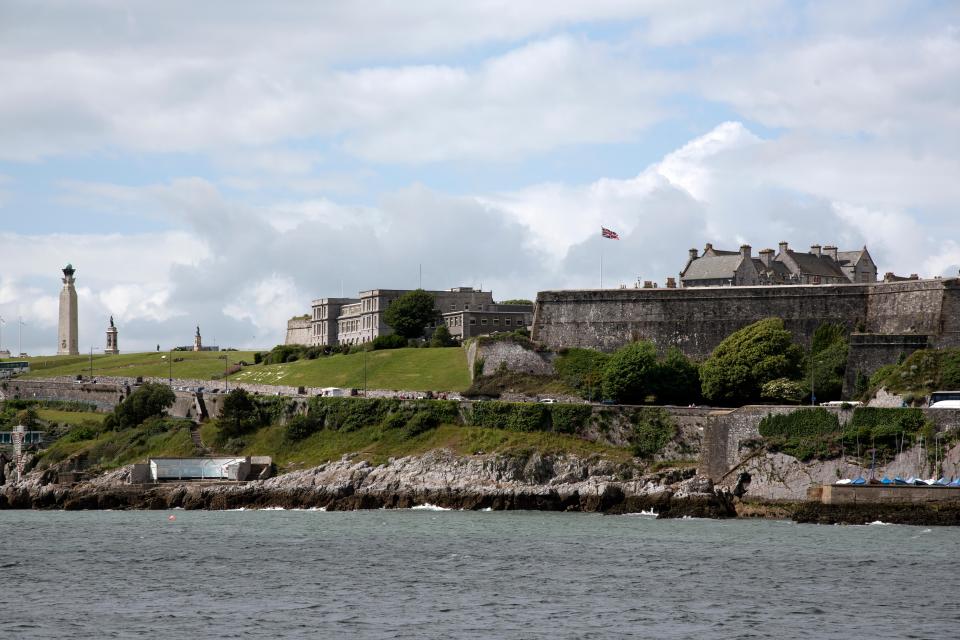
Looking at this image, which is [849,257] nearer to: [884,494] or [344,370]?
[344,370]

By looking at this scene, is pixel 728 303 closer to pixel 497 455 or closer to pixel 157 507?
pixel 497 455

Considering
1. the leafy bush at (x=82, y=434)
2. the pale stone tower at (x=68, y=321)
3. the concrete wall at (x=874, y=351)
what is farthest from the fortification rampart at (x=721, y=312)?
the pale stone tower at (x=68, y=321)

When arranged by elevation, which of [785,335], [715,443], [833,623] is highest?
[785,335]

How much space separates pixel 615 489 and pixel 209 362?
6443 cm

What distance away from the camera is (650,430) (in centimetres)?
7181

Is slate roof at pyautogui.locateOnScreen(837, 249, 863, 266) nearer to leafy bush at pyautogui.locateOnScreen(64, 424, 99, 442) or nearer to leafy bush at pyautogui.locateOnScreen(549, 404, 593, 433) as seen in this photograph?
leafy bush at pyautogui.locateOnScreen(549, 404, 593, 433)

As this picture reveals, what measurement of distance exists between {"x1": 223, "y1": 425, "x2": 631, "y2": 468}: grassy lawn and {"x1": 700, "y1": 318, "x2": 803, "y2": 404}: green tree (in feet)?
29.3

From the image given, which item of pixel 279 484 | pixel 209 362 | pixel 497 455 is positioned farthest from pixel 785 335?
pixel 209 362

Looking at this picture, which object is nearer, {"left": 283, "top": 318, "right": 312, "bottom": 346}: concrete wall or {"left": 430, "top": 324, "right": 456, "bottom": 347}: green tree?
{"left": 430, "top": 324, "right": 456, "bottom": 347}: green tree

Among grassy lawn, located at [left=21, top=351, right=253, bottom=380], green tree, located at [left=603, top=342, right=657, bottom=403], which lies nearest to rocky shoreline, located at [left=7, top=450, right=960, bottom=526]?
green tree, located at [left=603, top=342, right=657, bottom=403]

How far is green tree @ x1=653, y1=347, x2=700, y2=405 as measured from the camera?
7862cm

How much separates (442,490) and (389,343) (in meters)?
39.0

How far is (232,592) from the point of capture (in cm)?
4238

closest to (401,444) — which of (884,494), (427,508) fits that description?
(427,508)
